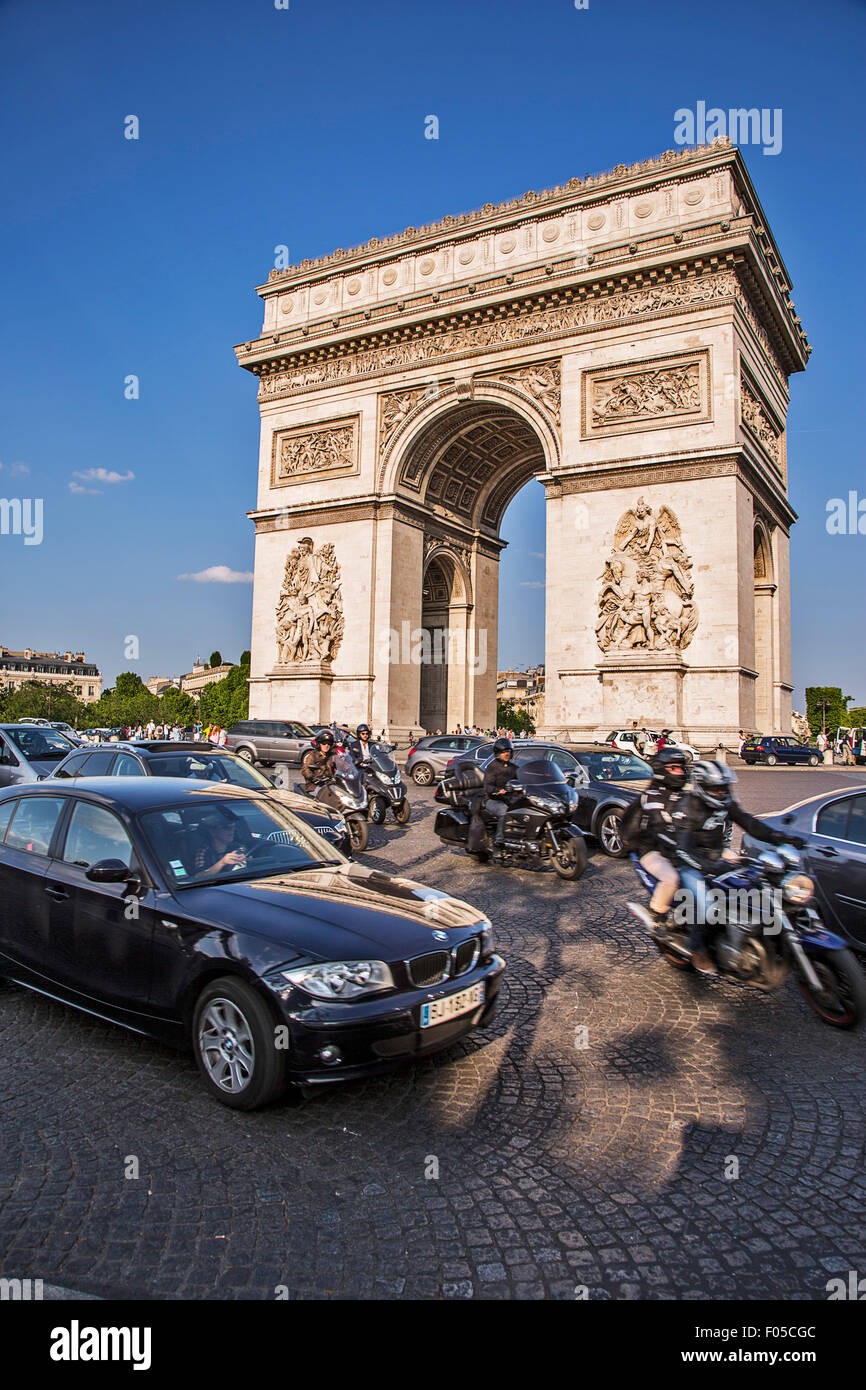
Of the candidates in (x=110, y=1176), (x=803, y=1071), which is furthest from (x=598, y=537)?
(x=110, y=1176)

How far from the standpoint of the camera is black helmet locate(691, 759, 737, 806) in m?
5.20

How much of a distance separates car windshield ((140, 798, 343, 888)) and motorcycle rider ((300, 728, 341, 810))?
5.94 metres

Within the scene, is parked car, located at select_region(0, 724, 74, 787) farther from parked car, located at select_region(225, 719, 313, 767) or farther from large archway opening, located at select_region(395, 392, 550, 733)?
large archway opening, located at select_region(395, 392, 550, 733)

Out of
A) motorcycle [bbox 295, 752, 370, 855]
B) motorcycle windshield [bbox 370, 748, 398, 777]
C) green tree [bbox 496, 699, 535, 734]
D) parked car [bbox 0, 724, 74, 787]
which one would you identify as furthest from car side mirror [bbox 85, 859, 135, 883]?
green tree [bbox 496, 699, 535, 734]

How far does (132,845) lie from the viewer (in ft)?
13.7

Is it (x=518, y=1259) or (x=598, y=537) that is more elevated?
(x=598, y=537)

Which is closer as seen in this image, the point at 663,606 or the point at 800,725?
the point at 663,606

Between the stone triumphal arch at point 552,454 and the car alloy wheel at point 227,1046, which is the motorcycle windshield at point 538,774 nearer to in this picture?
the car alloy wheel at point 227,1046

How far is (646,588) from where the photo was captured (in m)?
23.9

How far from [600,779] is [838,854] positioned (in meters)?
7.04

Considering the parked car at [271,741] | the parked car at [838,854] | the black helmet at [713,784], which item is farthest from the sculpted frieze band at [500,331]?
the black helmet at [713,784]

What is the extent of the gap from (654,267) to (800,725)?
19.9m

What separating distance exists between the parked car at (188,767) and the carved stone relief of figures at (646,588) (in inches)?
635

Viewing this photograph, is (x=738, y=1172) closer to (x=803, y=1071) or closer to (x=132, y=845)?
(x=803, y=1071)
